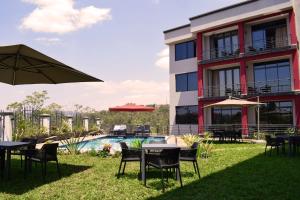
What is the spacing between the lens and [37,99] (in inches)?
1217

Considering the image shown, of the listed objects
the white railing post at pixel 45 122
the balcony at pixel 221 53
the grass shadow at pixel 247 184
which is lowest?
the grass shadow at pixel 247 184

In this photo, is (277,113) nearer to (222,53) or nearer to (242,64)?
(242,64)

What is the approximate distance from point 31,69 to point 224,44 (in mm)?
18518

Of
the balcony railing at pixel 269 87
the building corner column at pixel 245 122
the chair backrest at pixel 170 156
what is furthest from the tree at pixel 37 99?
the chair backrest at pixel 170 156

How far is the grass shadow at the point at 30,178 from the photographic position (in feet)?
19.7

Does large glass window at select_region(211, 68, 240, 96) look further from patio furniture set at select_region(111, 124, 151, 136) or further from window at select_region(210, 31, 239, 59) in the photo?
patio furniture set at select_region(111, 124, 151, 136)

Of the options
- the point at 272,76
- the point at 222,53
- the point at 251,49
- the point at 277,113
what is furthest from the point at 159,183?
the point at 222,53

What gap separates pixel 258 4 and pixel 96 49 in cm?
1177

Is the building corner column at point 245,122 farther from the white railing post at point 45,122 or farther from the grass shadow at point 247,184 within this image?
the white railing post at point 45,122

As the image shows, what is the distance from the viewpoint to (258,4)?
20.1 metres

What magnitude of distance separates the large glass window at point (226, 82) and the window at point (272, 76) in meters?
1.58

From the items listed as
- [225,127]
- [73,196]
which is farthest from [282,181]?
[225,127]

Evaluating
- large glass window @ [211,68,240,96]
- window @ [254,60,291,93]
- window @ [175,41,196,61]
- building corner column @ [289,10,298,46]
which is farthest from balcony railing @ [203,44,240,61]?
building corner column @ [289,10,298,46]

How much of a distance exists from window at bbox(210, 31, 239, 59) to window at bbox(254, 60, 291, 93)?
7.92 ft
